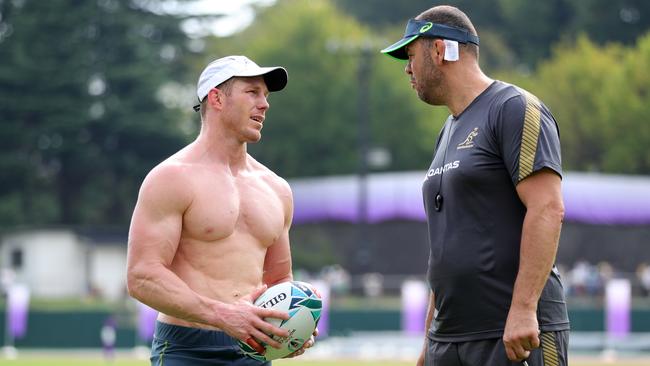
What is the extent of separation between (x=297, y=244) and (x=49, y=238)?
10576mm

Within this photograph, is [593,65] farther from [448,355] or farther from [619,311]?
[448,355]

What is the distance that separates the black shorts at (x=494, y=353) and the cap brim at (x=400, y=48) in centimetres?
145

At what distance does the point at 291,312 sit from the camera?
6.63m

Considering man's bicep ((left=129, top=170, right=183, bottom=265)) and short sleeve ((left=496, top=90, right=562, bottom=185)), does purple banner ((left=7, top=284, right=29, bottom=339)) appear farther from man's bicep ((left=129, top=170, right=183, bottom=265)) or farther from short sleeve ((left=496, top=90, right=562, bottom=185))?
short sleeve ((left=496, top=90, right=562, bottom=185))

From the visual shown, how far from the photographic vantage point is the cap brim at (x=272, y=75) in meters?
7.09

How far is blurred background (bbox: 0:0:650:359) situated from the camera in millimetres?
52375

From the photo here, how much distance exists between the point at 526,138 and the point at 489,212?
0.41m

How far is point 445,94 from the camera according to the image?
651 centimetres

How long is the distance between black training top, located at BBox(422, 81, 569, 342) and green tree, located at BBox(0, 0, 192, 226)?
189ft

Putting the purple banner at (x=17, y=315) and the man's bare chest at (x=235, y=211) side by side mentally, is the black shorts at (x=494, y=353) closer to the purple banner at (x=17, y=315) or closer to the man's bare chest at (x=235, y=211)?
the man's bare chest at (x=235, y=211)

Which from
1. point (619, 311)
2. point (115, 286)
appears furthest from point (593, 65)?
point (619, 311)

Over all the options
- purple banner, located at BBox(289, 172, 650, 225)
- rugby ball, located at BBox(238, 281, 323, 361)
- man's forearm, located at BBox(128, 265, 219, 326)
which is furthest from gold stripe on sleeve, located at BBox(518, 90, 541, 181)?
purple banner, located at BBox(289, 172, 650, 225)

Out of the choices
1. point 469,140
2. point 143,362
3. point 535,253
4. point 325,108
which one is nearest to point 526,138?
point 469,140

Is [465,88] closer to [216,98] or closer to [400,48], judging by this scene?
[400,48]
